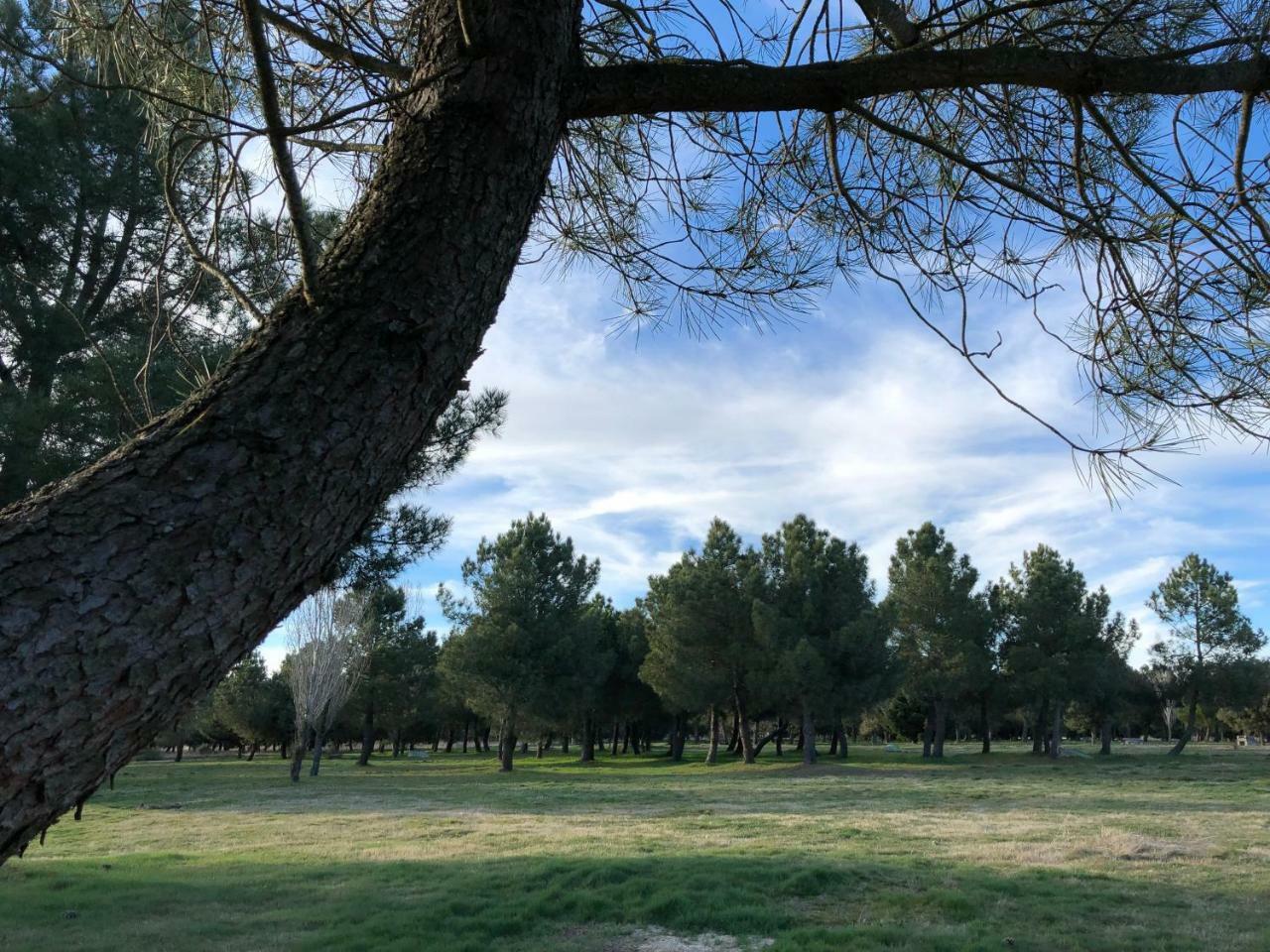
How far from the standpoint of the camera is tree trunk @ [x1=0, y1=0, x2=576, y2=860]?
0.99 meters

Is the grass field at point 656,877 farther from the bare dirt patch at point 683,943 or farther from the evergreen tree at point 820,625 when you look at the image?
Result: the evergreen tree at point 820,625

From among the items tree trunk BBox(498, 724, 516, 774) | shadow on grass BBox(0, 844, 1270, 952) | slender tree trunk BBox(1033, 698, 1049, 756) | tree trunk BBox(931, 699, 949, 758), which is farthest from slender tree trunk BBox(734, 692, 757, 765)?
shadow on grass BBox(0, 844, 1270, 952)

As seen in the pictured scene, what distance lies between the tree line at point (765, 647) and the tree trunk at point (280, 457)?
22.6m

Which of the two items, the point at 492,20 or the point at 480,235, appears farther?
the point at 492,20

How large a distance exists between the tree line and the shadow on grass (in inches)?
639

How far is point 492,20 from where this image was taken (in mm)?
1510

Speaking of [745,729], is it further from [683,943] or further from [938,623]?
[683,943]

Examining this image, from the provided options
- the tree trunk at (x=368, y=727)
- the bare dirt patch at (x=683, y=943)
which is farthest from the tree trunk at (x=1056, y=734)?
the bare dirt patch at (x=683, y=943)

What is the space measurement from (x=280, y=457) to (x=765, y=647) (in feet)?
91.6

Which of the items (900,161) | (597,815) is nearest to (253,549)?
(900,161)

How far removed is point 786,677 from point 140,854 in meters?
20.6

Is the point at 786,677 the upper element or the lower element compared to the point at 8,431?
lower

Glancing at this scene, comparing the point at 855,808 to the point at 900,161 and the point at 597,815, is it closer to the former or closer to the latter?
the point at 597,815

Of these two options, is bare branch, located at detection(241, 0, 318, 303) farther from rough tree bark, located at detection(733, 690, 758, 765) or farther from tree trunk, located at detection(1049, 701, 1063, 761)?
tree trunk, located at detection(1049, 701, 1063, 761)
